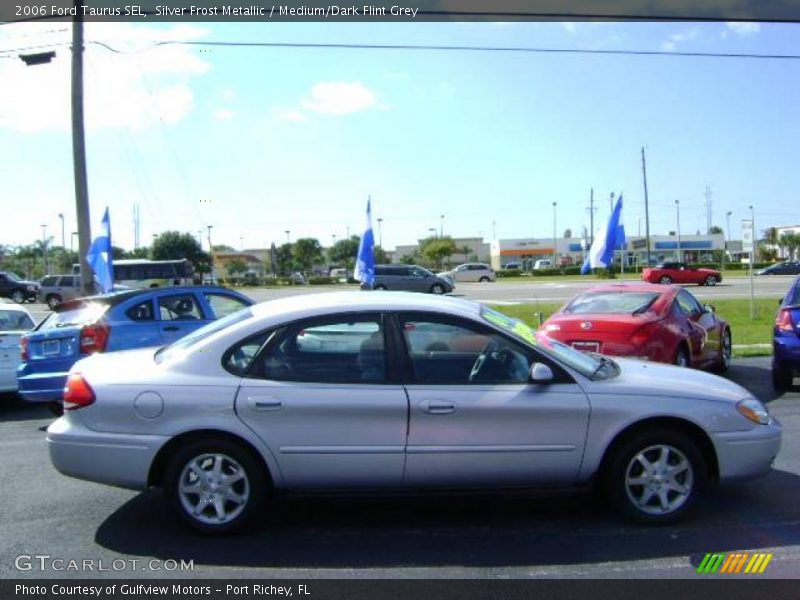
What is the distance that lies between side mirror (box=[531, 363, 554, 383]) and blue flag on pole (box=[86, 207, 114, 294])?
38.1 feet

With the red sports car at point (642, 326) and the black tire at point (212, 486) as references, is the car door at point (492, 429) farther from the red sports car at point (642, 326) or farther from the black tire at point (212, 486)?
the red sports car at point (642, 326)

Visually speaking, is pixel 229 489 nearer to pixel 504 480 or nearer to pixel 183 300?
pixel 504 480

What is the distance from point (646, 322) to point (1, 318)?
8810 mm

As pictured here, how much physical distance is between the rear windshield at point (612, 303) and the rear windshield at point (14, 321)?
25.3 ft

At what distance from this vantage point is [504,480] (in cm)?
463

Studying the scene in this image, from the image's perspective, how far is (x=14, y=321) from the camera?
10445mm

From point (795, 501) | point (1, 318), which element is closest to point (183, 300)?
point (1, 318)

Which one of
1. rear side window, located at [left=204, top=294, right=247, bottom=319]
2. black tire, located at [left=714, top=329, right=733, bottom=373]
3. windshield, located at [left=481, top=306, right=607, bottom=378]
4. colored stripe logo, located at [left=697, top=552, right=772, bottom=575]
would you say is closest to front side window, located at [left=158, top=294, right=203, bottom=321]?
rear side window, located at [left=204, top=294, right=247, bottom=319]

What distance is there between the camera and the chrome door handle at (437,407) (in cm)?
455

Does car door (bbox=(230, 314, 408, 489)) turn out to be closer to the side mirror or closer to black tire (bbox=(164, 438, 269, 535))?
black tire (bbox=(164, 438, 269, 535))

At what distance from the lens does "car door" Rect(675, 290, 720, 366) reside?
9.84 m

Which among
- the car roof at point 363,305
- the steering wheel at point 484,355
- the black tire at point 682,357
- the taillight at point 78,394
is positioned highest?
the car roof at point 363,305

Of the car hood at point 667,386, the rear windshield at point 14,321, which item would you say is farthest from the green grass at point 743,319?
the rear windshield at point 14,321

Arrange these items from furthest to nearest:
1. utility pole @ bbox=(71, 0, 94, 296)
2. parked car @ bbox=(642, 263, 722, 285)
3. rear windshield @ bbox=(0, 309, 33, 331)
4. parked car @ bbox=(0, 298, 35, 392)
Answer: parked car @ bbox=(642, 263, 722, 285) → utility pole @ bbox=(71, 0, 94, 296) → rear windshield @ bbox=(0, 309, 33, 331) → parked car @ bbox=(0, 298, 35, 392)
